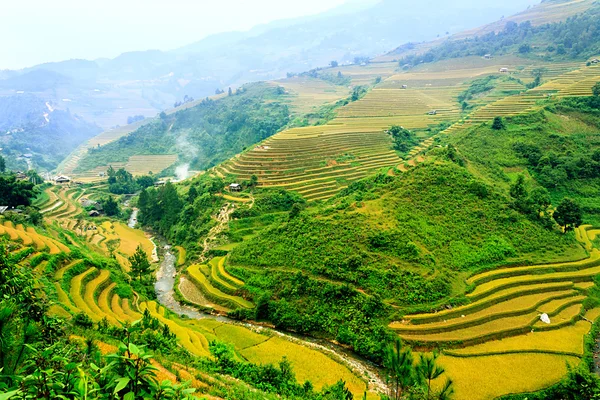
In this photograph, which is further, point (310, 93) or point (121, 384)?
point (310, 93)

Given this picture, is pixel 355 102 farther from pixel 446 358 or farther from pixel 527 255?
pixel 446 358

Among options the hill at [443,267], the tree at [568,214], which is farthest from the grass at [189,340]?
the tree at [568,214]

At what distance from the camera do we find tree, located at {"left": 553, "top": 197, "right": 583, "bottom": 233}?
23.4 m

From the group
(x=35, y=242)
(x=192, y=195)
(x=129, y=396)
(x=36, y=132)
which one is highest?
A: (x=36, y=132)

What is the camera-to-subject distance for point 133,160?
7762 centimetres

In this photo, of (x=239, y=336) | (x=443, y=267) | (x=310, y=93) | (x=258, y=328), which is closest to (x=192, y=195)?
(x=258, y=328)

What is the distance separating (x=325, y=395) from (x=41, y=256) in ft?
55.4

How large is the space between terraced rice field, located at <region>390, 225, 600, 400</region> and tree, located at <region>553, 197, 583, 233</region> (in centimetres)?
302

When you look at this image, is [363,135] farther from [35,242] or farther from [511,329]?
[35,242]

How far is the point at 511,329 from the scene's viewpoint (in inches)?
682

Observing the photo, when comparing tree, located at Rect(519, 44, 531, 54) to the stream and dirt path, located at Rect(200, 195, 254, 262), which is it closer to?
dirt path, located at Rect(200, 195, 254, 262)

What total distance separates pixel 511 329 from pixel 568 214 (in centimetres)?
1114

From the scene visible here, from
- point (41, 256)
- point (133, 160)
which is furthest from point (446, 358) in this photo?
point (133, 160)

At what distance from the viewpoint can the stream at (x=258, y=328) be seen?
16047 millimetres
